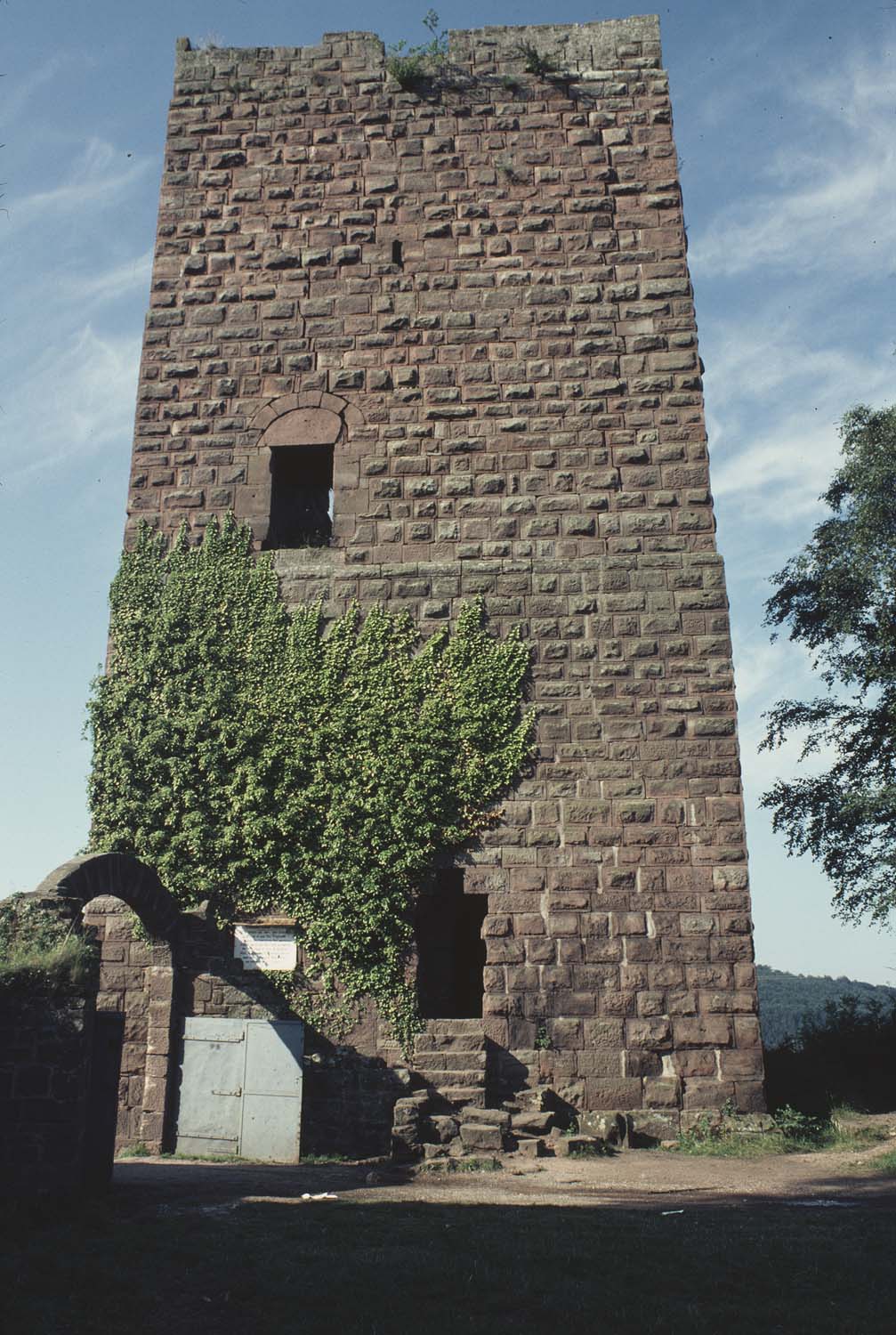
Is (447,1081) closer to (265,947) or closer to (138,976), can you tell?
(265,947)

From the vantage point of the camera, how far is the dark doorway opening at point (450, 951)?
9.56 metres

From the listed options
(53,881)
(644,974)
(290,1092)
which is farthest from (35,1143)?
(644,974)

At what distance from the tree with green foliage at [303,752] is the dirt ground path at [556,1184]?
167cm

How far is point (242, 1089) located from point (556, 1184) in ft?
9.45

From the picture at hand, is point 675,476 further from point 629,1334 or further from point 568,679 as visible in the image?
point 629,1334

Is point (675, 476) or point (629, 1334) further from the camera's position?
point (675, 476)

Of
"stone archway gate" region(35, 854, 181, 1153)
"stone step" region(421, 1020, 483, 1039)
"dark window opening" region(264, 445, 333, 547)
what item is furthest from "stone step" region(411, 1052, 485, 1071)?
"dark window opening" region(264, 445, 333, 547)

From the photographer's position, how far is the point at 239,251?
10.9 meters

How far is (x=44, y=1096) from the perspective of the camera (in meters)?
5.96

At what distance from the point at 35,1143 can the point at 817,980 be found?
3469cm

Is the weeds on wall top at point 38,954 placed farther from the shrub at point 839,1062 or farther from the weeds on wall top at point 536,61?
the weeds on wall top at point 536,61

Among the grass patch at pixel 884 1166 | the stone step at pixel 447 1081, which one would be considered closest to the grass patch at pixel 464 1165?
the stone step at pixel 447 1081

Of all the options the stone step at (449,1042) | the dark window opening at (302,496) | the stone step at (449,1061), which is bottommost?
the stone step at (449,1061)

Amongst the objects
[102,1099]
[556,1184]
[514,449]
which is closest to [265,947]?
[102,1099]
